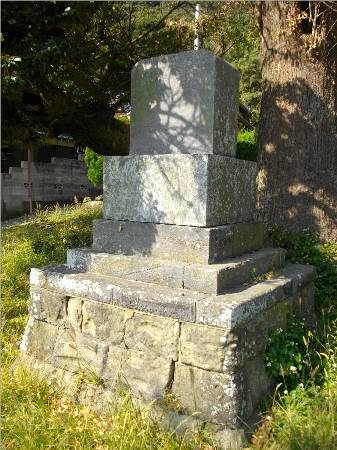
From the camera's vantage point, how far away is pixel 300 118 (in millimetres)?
5012

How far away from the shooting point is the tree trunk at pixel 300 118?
4.88m

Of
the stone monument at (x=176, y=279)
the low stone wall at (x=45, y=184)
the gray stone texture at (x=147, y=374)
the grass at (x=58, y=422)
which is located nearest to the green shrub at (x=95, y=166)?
the low stone wall at (x=45, y=184)

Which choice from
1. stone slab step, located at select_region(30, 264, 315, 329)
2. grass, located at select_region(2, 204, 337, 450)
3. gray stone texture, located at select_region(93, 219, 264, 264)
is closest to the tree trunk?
grass, located at select_region(2, 204, 337, 450)

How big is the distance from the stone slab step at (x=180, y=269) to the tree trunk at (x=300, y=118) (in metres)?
1.83

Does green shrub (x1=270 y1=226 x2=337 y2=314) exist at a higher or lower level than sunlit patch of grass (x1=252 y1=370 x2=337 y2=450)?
higher

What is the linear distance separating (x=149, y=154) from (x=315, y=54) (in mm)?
2785

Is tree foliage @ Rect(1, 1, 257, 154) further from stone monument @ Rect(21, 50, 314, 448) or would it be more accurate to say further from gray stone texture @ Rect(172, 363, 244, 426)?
gray stone texture @ Rect(172, 363, 244, 426)

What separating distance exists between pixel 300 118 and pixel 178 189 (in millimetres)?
2721

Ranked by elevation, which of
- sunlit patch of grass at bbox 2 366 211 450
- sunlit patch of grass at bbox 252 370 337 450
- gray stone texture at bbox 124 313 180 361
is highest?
gray stone texture at bbox 124 313 180 361

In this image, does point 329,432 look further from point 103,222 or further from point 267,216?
point 267,216

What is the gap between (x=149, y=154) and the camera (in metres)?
3.24

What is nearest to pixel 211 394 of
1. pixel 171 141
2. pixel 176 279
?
pixel 176 279

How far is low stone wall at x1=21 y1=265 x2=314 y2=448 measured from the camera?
2.42m

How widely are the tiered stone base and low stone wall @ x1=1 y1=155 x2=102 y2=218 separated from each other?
30.8 ft
